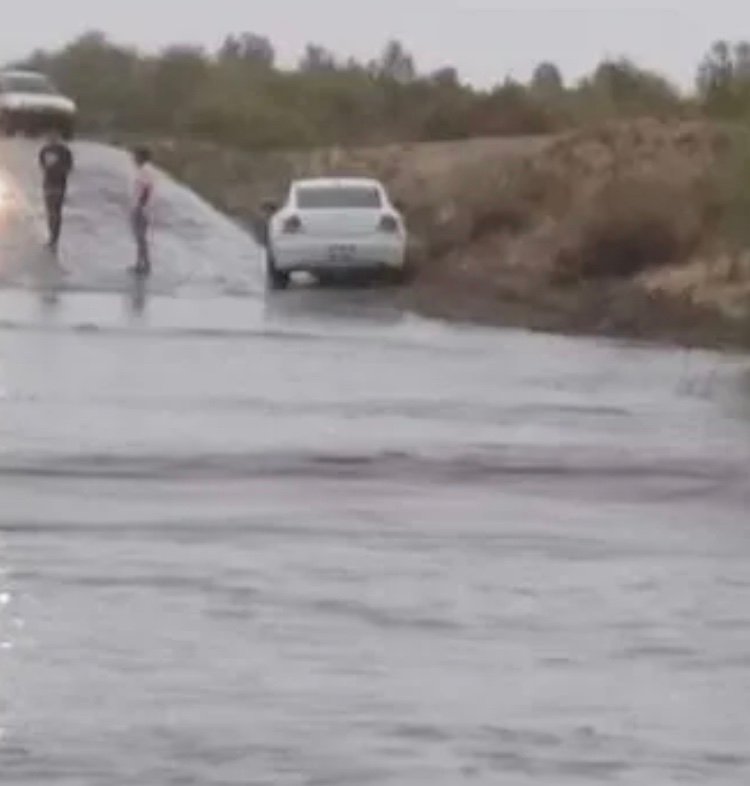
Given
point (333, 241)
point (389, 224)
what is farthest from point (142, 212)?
point (389, 224)

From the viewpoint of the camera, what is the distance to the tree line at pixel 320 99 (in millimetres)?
100750

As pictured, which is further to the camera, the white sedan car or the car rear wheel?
the car rear wheel

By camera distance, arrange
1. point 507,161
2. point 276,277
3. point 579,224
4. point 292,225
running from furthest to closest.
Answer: point 507,161, point 579,224, point 276,277, point 292,225

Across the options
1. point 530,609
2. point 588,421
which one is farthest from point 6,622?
point 588,421

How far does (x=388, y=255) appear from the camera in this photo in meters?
52.5

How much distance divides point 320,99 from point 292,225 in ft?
225

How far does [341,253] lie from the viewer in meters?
52.2

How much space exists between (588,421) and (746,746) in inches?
617

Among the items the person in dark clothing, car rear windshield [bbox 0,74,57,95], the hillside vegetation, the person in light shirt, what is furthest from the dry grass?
car rear windshield [bbox 0,74,57,95]

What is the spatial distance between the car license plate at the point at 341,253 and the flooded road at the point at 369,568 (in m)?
15.8

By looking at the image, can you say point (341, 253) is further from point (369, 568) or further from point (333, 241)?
point (369, 568)

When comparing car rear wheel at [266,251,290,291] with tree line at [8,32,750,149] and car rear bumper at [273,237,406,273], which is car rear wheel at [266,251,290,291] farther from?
tree line at [8,32,750,149]

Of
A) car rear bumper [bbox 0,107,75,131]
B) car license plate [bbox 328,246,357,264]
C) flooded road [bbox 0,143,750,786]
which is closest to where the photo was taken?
flooded road [bbox 0,143,750,786]

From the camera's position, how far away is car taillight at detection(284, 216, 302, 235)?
51781mm
